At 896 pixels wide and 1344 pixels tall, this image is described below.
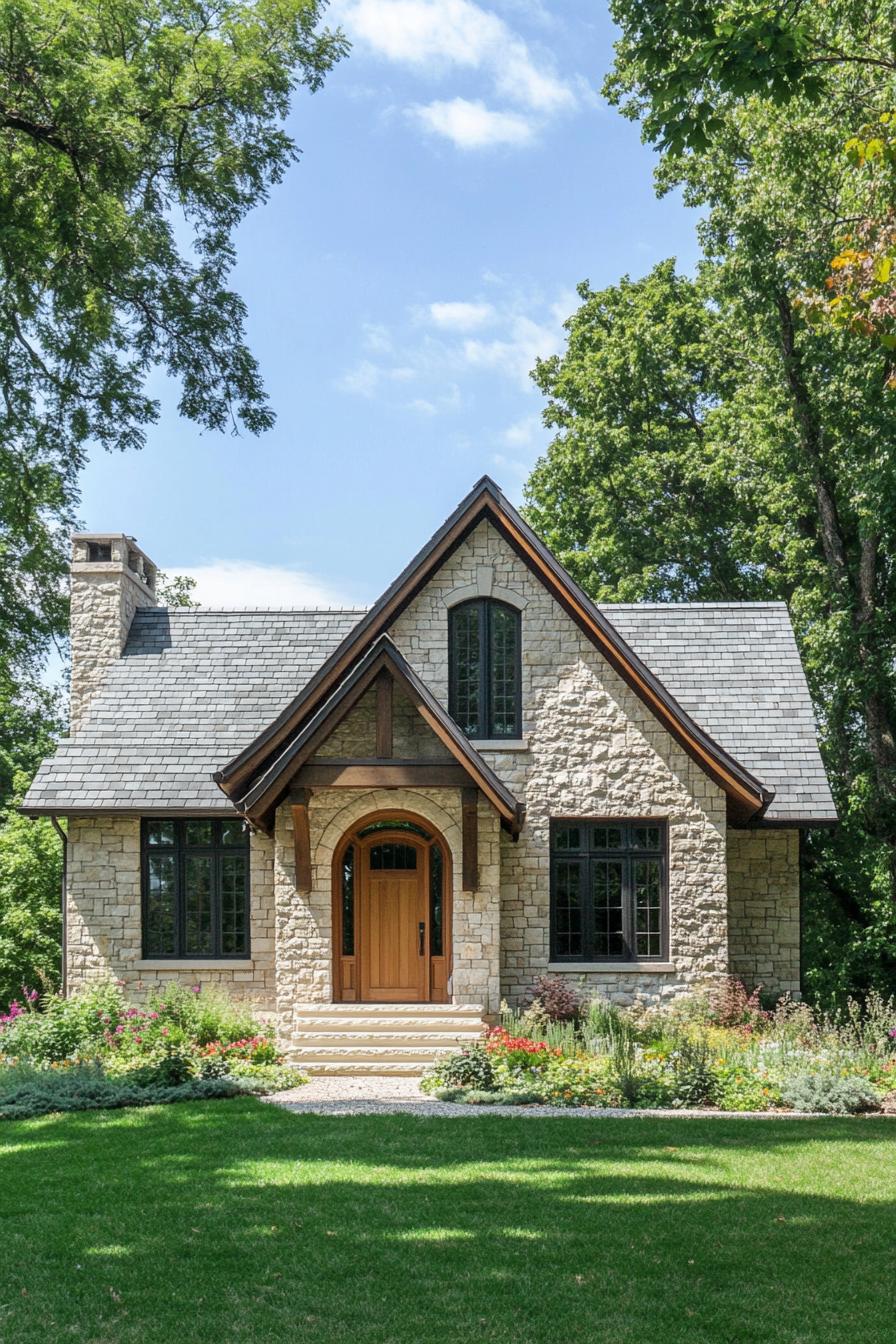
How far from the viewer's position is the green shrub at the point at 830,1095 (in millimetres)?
11531

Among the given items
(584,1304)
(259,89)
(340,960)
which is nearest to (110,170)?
(259,89)

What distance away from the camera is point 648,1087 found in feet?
39.4

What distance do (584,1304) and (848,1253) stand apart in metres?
1.84

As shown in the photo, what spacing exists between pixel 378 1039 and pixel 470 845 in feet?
8.33

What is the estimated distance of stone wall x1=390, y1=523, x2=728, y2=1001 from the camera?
15547 millimetres

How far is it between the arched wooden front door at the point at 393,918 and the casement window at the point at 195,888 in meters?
1.60

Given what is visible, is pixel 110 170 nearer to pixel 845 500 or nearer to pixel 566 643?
pixel 566 643

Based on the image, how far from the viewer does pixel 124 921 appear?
52.9ft

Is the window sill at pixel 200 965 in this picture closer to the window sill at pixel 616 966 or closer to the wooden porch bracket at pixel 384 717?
the wooden porch bracket at pixel 384 717

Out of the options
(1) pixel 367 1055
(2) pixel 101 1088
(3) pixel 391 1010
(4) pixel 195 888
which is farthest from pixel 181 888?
(2) pixel 101 1088

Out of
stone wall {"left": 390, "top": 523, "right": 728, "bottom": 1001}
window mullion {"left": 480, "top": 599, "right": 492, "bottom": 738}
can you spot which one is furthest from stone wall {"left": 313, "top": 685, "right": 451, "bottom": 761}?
window mullion {"left": 480, "top": 599, "right": 492, "bottom": 738}

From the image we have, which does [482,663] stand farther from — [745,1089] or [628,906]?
[745,1089]

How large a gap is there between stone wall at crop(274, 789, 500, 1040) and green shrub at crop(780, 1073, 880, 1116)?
405 centimetres

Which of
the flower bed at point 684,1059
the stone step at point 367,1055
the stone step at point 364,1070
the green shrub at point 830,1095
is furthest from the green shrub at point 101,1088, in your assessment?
the green shrub at point 830,1095
